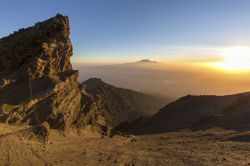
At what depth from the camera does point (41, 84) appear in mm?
25922

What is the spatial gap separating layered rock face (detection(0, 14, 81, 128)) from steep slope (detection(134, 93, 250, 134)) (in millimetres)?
12173

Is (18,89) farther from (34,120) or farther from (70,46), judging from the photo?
(70,46)

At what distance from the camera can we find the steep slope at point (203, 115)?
1266 inches

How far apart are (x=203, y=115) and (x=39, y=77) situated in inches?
817

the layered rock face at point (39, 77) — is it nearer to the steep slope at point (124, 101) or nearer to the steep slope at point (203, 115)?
the steep slope at point (203, 115)

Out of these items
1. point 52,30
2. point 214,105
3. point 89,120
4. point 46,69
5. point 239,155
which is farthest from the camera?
point 214,105

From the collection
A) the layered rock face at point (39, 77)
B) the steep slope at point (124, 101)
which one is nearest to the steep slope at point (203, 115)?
the layered rock face at point (39, 77)

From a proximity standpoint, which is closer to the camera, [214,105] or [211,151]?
[211,151]

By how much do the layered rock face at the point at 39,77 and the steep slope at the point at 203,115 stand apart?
1217 cm

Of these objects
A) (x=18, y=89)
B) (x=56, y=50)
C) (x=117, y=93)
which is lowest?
(x=117, y=93)

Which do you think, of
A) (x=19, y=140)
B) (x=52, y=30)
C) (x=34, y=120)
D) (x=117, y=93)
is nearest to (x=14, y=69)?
Answer: (x=52, y=30)

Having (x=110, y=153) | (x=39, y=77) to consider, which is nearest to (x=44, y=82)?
(x=39, y=77)

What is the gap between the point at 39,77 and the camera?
27.0 metres

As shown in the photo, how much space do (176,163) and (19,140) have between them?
25.4 ft
